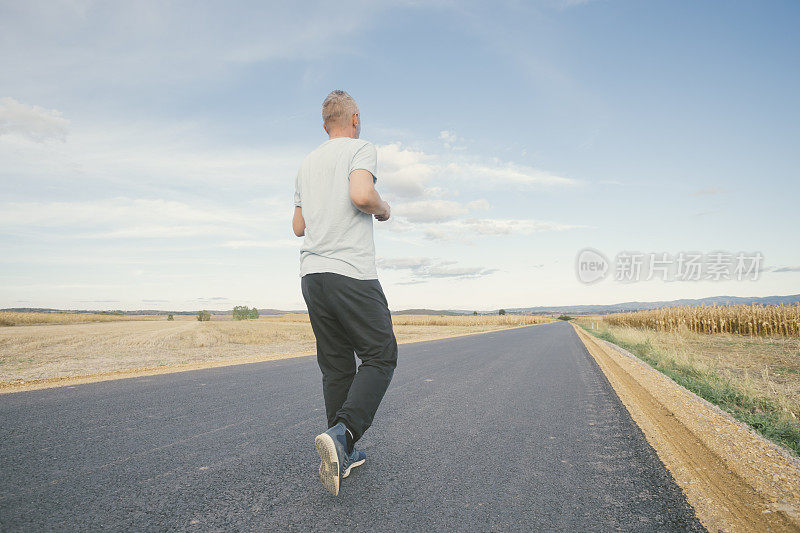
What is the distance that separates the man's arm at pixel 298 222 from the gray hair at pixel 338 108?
1.82ft

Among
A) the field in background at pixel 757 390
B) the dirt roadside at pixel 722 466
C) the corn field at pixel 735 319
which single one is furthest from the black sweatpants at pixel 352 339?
the corn field at pixel 735 319

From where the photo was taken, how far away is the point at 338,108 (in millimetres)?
2541

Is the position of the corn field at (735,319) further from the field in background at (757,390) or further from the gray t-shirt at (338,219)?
the gray t-shirt at (338,219)

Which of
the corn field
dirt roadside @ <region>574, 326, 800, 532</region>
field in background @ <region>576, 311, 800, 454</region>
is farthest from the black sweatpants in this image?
the corn field

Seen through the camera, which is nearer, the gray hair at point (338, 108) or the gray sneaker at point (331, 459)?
the gray sneaker at point (331, 459)

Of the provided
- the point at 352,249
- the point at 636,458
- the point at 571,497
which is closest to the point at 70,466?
the point at 352,249

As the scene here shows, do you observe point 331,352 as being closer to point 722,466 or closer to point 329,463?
point 329,463

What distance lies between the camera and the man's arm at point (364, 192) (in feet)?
7.38

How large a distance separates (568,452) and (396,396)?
91.0 inches

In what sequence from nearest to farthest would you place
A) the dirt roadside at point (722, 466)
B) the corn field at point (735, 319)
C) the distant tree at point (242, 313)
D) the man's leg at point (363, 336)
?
the dirt roadside at point (722, 466)
the man's leg at point (363, 336)
the corn field at point (735, 319)
the distant tree at point (242, 313)

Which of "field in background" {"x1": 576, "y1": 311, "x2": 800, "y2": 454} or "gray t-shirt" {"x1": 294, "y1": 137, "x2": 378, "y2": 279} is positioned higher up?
"gray t-shirt" {"x1": 294, "y1": 137, "x2": 378, "y2": 279}

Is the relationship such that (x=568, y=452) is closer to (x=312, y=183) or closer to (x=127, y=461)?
(x=312, y=183)

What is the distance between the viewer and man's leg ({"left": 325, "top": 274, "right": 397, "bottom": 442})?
2.19 metres

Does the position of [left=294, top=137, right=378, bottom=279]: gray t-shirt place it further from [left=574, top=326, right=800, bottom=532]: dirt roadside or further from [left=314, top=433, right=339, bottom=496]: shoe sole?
[left=574, top=326, right=800, bottom=532]: dirt roadside
